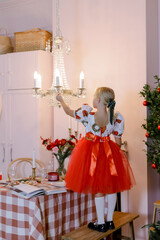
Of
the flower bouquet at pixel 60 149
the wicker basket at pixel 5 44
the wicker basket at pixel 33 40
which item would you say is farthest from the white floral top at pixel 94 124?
the wicker basket at pixel 5 44

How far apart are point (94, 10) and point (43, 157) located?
5.85 ft

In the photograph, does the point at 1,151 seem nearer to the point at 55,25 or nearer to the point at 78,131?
the point at 78,131

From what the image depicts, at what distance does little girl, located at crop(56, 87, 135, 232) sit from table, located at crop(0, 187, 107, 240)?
0.15 m

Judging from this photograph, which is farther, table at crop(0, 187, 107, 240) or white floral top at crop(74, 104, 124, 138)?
white floral top at crop(74, 104, 124, 138)

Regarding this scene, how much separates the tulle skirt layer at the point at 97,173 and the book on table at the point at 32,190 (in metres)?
0.11

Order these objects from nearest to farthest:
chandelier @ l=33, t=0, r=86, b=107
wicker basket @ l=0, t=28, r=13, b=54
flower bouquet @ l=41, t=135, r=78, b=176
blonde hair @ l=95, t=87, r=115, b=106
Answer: blonde hair @ l=95, t=87, r=115, b=106 < flower bouquet @ l=41, t=135, r=78, b=176 < chandelier @ l=33, t=0, r=86, b=107 < wicker basket @ l=0, t=28, r=13, b=54

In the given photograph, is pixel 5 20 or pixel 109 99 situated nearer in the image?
pixel 109 99

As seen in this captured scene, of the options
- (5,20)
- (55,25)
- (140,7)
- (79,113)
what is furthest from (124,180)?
(5,20)

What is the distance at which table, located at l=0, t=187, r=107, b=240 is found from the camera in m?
2.30

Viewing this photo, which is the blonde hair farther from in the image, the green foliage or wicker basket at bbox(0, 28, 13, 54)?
wicker basket at bbox(0, 28, 13, 54)

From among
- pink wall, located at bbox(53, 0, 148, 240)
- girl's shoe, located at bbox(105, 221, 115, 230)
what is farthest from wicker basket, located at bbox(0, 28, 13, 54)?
girl's shoe, located at bbox(105, 221, 115, 230)

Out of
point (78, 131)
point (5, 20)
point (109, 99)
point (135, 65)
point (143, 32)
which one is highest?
point (5, 20)

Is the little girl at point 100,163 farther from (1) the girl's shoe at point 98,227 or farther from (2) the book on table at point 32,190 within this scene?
(2) the book on table at point 32,190

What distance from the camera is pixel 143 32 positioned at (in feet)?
11.0
